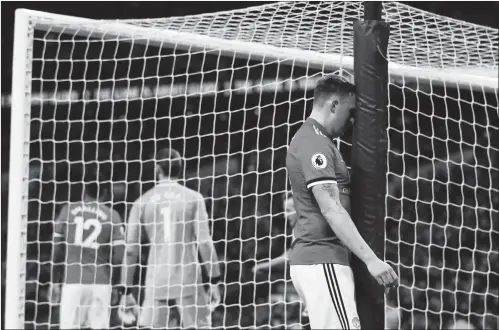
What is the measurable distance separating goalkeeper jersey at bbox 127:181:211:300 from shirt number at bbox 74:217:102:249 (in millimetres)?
343

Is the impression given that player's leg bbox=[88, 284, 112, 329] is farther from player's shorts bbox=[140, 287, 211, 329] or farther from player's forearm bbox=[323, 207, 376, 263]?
player's forearm bbox=[323, 207, 376, 263]

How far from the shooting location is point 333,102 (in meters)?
4.51

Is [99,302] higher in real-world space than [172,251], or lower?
lower

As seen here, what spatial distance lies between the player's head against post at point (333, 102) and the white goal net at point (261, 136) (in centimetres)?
132

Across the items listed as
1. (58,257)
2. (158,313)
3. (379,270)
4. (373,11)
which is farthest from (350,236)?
(58,257)

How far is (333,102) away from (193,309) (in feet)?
9.95

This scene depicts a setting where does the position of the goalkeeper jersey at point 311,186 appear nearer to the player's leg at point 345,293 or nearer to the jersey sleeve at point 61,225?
the player's leg at point 345,293

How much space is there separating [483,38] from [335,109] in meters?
2.62

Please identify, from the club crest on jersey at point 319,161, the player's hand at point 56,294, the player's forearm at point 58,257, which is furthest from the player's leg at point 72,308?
the club crest on jersey at point 319,161

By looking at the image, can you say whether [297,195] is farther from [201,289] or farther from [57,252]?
[57,252]

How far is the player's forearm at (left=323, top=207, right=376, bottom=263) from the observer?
13.7 feet

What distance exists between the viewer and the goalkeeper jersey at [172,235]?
7.18m

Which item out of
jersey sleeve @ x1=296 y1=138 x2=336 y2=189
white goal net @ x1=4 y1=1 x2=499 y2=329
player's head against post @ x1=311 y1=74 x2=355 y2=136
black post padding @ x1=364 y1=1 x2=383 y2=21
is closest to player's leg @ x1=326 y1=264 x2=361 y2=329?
jersey sleeve @ x1=296 y1=138 x2=336 y2=189

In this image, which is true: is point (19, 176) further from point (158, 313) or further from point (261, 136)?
point (261, 136)
